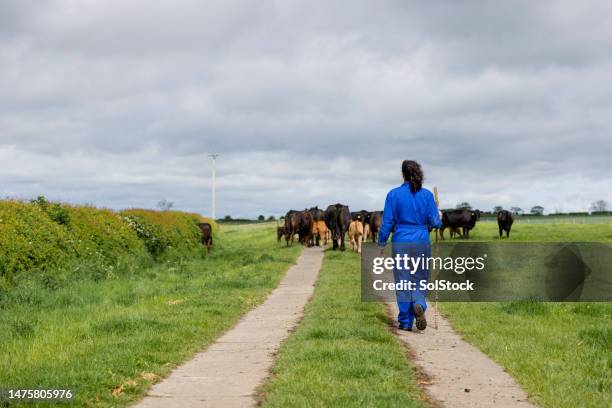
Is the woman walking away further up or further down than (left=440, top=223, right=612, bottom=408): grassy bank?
further up

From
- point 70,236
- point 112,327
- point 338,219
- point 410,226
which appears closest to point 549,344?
point 410,226

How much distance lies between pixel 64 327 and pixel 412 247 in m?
5.37

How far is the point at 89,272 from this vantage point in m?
17.6

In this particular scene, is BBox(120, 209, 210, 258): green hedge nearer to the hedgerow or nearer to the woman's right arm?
the hedgerow

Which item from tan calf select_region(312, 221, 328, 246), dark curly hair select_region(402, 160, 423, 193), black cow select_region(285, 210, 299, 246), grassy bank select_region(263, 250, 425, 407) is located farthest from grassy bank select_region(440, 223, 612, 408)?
black cow select_region(285, 210, 299, 246)

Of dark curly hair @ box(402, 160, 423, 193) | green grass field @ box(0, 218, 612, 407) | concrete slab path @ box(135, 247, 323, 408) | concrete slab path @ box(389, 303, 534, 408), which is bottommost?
concrete slab path @ box(389, 303, 534, 408)

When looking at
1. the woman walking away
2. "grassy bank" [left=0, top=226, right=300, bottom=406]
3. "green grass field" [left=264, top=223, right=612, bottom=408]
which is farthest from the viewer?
the woman walking away

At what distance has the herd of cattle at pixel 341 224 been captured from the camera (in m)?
30.2

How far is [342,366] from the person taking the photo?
22.7ft

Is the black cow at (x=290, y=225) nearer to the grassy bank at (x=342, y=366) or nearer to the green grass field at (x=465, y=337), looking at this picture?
the green grass field at (x=465, y=337)

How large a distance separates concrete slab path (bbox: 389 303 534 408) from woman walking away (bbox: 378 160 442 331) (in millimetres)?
632

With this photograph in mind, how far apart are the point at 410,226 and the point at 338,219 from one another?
20.3 meters

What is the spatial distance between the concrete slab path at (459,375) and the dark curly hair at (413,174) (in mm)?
2163

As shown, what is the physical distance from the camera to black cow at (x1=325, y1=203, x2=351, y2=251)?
99.3ft
